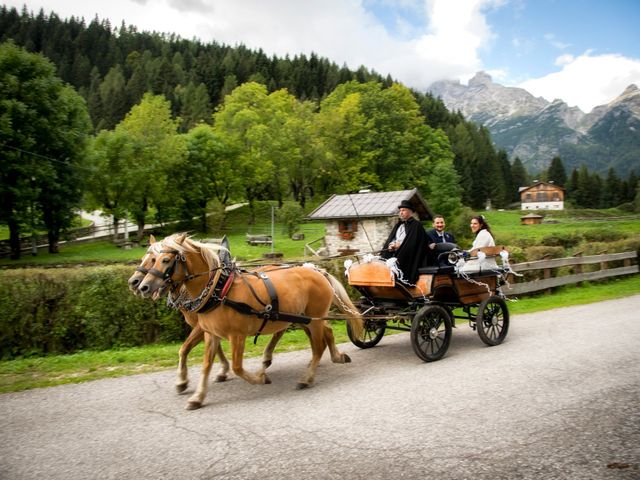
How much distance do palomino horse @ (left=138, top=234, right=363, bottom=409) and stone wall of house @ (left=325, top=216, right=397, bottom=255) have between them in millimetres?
21520

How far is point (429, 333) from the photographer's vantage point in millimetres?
7020

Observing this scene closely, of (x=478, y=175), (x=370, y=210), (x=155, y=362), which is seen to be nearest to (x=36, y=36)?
(x=478, y=175)

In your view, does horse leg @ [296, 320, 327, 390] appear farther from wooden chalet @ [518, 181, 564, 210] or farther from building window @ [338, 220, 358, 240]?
wooden chalet @ [518, 181, 564, 210]

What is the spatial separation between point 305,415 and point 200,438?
1.15 m

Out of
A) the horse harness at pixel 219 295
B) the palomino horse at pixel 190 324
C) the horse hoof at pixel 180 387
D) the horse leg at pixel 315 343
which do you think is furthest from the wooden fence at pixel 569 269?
the horse hoof at pixel 180 387

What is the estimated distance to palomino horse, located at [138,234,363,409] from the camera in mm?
5359

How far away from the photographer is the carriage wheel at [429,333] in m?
6.72

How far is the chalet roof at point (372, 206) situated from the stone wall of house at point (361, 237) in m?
0.61

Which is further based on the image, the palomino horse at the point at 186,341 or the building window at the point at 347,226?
the building window at the point at 347,226

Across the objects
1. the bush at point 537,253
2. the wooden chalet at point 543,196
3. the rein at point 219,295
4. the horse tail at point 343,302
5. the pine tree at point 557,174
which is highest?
the pine tree at point 557,174

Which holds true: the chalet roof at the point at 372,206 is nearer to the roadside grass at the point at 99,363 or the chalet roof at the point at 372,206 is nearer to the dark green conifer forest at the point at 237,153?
the dark green conifer forest at the point at 237,153

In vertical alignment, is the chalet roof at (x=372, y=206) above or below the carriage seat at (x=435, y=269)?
above

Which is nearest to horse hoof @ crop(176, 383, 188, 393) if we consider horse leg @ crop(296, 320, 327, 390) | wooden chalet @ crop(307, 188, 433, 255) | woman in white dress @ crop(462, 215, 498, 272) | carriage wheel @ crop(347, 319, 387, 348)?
horse leg @ crop(296, 320, 327, 390)

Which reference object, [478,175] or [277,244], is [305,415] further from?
[478,175]
